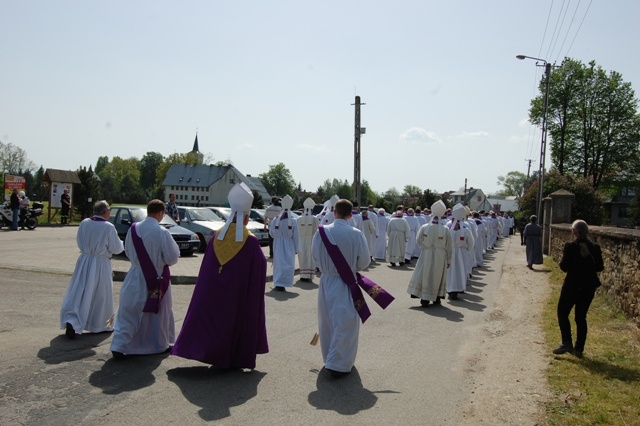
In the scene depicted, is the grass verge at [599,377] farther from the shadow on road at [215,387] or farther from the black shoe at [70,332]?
the black shoe at [70,332]

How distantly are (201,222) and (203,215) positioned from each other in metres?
1.16

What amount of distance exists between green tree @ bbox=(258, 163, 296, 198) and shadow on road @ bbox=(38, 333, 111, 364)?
131 meters

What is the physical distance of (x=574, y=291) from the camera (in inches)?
317

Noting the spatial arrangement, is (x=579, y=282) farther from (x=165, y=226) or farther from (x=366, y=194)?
(x=366, y=194)

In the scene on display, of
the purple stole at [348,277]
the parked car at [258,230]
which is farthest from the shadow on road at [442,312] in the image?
the parked car at [258,230]

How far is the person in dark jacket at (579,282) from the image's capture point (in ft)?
26.2

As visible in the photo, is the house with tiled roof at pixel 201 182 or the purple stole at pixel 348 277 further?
the house with tiled roof at pixel 201 182

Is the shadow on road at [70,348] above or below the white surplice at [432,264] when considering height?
below

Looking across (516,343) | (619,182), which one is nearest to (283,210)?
(516,343)

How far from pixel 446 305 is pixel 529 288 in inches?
179

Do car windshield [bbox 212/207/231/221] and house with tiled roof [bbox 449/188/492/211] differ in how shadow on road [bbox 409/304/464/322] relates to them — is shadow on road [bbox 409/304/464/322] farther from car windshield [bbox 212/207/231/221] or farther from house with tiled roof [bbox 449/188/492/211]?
house with tiled roof [bbox 449/188/492/211]

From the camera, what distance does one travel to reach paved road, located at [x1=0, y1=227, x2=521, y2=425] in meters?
5.30

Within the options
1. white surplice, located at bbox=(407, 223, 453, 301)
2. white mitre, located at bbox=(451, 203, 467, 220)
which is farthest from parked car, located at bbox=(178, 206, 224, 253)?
white surplice, located at bbox=(407, 223, 453, 301)

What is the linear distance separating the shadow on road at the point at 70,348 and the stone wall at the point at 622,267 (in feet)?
27.3
